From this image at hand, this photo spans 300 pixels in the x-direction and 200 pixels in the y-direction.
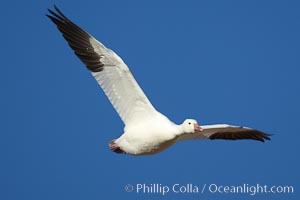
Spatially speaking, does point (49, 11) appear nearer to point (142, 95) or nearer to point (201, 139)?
point (142, 95)

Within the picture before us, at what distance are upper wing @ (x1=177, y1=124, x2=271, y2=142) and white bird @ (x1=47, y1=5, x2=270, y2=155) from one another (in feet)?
0.08

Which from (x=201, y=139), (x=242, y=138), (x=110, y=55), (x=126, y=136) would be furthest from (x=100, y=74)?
(x=242, y=138)

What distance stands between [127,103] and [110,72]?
22.6 inches

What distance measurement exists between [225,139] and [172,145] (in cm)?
171

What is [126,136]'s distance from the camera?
9.77 metres

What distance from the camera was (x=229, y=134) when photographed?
1083 centimetres

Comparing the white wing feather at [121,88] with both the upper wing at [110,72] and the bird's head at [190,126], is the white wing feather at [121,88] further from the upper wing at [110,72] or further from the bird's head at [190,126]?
the bird's head at [190,126]

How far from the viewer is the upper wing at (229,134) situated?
10227 millimetres

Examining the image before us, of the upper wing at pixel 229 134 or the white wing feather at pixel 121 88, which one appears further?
the upper wing at pixel 229 134

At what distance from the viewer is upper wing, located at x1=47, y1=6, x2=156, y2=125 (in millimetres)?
9750

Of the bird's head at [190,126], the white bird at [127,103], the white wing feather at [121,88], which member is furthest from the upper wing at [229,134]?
the white wing feather at [121,88]

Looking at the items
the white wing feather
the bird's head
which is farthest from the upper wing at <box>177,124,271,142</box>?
the white wing feather

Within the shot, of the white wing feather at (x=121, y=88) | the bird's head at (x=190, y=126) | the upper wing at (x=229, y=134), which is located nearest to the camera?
the bird's head at (x=190, y=126)

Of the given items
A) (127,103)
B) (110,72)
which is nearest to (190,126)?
(127,103)
